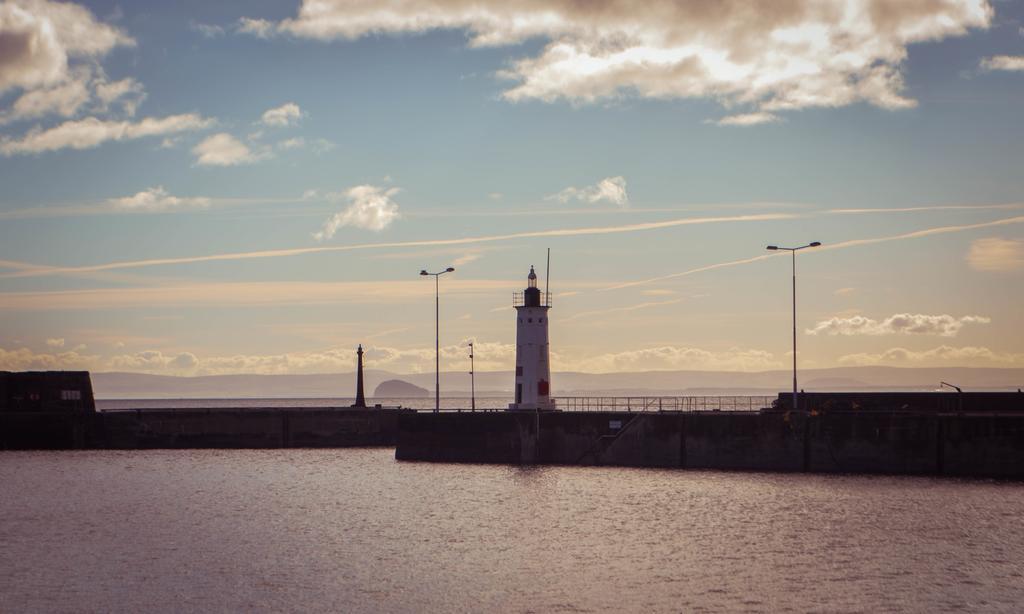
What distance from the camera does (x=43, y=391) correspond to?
8744cm

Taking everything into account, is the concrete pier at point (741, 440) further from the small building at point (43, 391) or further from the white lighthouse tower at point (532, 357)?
the small building at point (43, 391)

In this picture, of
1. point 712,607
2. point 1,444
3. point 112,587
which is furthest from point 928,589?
point 1,444

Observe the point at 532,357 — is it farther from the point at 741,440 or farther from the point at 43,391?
the point at 43,391

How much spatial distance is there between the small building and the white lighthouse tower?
36502mm

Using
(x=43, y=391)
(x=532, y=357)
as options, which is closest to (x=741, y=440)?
(x=532, y=357)

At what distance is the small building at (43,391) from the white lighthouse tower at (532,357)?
120ft

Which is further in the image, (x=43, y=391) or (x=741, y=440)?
(x=43, y=391)

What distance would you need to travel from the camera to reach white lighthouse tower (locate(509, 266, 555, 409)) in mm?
73562

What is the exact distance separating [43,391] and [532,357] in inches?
1545

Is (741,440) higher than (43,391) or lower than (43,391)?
lower

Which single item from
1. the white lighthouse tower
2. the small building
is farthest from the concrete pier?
the small building

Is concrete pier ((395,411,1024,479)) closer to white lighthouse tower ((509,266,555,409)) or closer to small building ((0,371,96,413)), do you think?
white lighthouse tower ((509,266,555,409))

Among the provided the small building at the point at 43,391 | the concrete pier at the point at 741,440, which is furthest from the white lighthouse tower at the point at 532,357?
the small building at the point at 43,391

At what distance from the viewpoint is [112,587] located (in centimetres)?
3506
